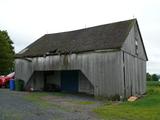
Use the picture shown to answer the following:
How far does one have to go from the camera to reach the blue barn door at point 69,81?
2961 cm

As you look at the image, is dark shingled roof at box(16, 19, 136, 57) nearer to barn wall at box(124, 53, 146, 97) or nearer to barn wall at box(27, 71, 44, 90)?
barn wall at box(124, 53, 146, 97)

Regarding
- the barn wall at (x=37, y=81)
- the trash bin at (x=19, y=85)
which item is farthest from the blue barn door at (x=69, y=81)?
the trash bin at (x=19, y=85)

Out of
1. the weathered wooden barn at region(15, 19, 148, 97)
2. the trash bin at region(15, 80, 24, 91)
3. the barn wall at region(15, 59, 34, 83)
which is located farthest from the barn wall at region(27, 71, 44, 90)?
the trash bin at region(15, 80, 24, 91)

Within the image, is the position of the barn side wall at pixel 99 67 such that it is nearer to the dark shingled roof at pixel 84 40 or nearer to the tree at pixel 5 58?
the dark shingled roof at pixel 84 40

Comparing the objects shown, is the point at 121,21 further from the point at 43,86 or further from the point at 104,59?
the point at 43,86

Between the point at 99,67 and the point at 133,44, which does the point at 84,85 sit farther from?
the point at 133,44

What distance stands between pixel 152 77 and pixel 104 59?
52.6 m

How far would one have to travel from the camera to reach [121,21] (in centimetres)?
2705

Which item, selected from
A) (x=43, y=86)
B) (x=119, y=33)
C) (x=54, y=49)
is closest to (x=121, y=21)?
(x=119, y=33)

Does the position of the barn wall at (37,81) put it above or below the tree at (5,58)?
below

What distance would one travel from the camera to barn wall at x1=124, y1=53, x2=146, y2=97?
2410 cm

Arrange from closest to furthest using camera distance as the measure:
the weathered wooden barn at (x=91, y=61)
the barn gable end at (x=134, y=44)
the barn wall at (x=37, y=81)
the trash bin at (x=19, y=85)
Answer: the weathered wooden barn at (x=91, y=61) → the barn gable end at (x=134, y=44) → the trash bin at (x=19, y=85) → the barn wall at (x=37, y=81)

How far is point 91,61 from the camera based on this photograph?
2411 cm

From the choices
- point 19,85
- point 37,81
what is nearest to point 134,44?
point 37,81
